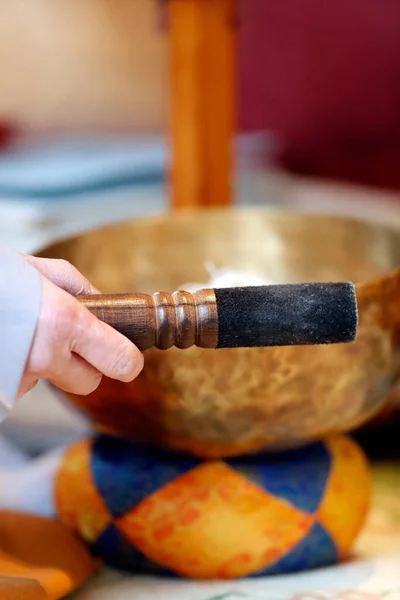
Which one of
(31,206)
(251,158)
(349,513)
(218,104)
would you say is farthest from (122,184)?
(349,513)

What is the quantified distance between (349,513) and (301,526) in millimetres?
43

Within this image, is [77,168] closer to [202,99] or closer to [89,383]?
[202,99]

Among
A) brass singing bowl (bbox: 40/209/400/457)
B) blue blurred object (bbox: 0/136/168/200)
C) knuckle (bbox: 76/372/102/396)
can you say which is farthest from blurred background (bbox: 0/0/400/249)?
knuckle (bbox: 76/372/102/396)

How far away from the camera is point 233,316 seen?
1.14 feet

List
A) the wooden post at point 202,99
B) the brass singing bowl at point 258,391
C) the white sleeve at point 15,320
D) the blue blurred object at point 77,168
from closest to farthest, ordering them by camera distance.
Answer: the white sleeve at point 15,320, the brass singing bowl at point 258,391, the wooden post at point 202,99, the blue blurred object at point 77,168

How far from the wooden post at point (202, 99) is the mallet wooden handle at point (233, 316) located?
464mm

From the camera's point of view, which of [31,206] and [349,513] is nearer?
[349,513]

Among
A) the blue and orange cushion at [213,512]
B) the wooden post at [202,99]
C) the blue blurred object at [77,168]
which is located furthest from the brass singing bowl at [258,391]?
the blue blurred object at [77,168]

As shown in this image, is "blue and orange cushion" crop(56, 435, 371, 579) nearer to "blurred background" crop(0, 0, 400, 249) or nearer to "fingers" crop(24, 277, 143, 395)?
"fingers" crop(24, 277, 143, 395)

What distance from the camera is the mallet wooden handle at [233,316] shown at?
35 centimetres

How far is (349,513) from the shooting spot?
0.51 metres

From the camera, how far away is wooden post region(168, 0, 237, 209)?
0.75 m

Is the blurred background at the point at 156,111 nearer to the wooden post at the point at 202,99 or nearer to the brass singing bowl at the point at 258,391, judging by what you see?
the wooden post at the point at 202,99

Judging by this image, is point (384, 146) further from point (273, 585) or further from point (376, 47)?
point (273, 585)
